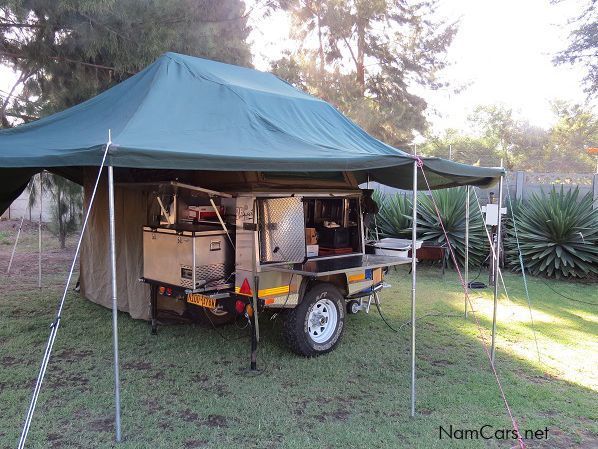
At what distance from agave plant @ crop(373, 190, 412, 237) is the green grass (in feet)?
17.7

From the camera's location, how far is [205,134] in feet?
14.9

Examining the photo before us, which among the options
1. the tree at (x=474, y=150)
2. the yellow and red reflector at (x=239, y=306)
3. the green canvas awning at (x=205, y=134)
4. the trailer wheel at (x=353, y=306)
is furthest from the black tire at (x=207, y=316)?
the tree at (x=474, y=150)

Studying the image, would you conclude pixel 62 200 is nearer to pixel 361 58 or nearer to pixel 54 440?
pixel 54 440

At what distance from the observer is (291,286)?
5176 millimetres

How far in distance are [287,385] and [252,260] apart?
1.25 metres

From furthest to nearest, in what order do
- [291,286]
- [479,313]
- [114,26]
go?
[479,313] < [114,26] < [291,286]

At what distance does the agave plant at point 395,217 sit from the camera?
40.8 ft

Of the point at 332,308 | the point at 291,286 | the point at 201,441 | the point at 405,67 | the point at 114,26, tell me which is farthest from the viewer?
the point at 405,67

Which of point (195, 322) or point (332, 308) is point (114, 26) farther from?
point (332, 308)

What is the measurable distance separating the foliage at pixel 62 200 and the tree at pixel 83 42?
1.51 m

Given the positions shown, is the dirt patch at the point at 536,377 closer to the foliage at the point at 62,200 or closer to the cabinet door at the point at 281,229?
the cabinet door at the point at 281,229

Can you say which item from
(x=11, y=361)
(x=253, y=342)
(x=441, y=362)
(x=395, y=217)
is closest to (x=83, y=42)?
(x=11, y=361)

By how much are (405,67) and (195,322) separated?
660 inches

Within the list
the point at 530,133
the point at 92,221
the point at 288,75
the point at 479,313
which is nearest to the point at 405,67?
the point at 288,75
